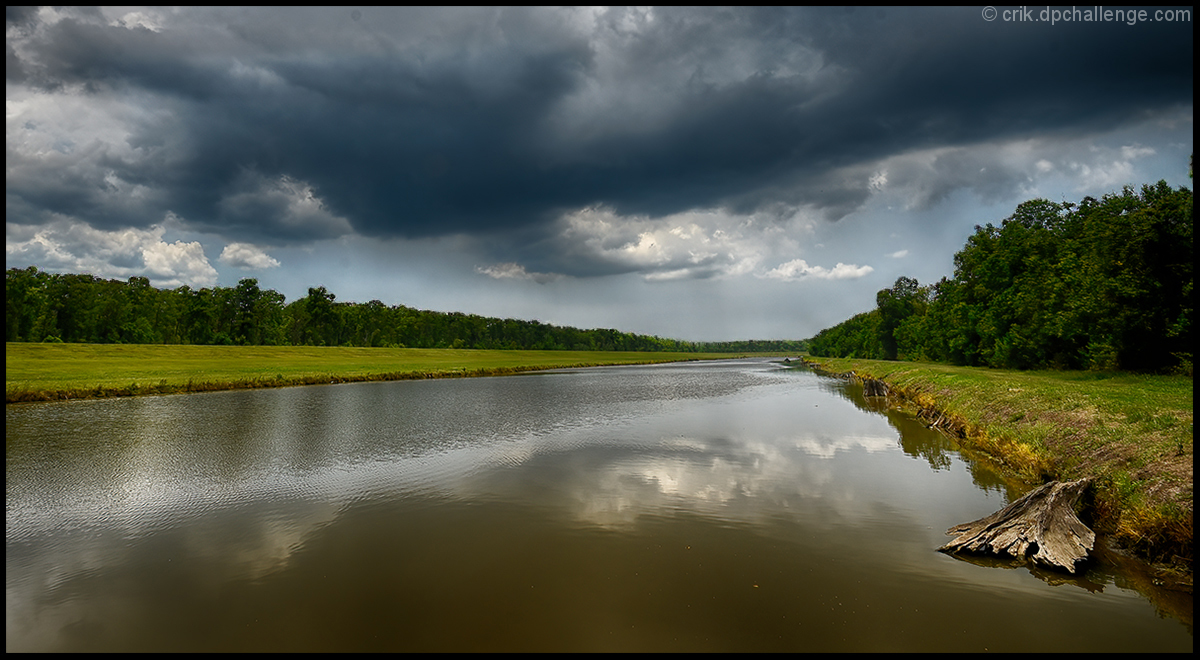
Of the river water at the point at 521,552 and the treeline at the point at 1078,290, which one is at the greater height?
the treeline at the point at 1078,290

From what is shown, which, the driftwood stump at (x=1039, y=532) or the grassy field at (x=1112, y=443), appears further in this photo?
the grassy field at (x=1112, y=443)

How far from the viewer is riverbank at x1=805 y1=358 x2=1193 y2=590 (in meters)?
8.76

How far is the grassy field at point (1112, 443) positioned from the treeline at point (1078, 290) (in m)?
3.47

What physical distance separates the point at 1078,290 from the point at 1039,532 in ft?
101

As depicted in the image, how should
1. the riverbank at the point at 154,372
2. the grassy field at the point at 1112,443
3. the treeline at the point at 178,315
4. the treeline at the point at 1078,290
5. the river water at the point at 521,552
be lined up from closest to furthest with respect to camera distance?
the river water at the point at 521,552
the grassy field at the point at 1112,443
the treeline at the point at 1078,290
the riverbank at the point at 154,372
the treeline at the point at 178,315

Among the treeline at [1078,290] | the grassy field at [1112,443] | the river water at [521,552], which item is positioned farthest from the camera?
the treeline at [1078,290]

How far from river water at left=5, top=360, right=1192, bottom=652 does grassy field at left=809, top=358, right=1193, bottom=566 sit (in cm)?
137

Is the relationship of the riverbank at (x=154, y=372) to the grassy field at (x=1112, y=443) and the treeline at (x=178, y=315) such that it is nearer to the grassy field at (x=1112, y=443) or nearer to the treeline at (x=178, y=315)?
the treeline at (x=178, y=315)

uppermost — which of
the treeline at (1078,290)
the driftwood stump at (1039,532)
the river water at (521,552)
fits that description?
the treeline at (1078,290)

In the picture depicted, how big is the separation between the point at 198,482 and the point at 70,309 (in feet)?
407

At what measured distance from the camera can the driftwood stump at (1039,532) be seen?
28.7ft

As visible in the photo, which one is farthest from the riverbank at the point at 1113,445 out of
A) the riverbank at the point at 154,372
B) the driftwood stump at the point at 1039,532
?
the riverbank at the point at 154,372

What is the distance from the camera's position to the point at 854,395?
42281 mm

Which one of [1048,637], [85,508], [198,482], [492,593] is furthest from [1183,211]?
[85,508]
